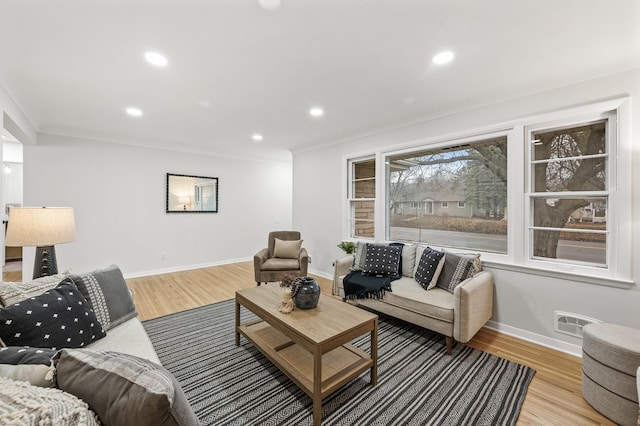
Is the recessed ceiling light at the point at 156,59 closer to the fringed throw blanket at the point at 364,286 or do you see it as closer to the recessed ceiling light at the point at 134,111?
the recessed ceiling light at the point at 134,111

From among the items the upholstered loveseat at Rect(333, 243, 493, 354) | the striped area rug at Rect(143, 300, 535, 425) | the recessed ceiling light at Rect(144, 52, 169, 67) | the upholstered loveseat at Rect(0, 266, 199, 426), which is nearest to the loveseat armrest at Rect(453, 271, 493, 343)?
the upholstered loveseat at Rect(333, 243, 493, 354)

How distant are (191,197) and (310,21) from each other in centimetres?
452

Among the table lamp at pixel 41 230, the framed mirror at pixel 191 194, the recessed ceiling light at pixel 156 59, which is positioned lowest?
the table lamp at pixel 41 230

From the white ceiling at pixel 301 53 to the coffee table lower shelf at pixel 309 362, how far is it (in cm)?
212

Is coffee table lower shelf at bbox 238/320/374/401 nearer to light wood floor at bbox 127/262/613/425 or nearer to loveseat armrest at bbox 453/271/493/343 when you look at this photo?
loveseat armrest at bbox 453/271/493/343

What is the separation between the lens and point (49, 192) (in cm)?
405

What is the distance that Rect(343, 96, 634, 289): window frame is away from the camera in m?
2.15

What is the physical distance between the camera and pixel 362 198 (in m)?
4.29

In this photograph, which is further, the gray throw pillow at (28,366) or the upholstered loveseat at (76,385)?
the gray throw pillow at (28,366)

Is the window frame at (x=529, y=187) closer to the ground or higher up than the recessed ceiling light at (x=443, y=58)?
closer to the ground

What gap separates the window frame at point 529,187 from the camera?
2.15 m

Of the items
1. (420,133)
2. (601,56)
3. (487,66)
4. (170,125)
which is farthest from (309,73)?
(170,125)

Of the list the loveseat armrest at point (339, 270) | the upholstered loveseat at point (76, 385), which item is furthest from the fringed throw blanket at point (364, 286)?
the upholstered loveseat at point (76, 385)

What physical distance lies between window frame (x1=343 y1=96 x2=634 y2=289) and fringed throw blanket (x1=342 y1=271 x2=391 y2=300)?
43.8 inches
